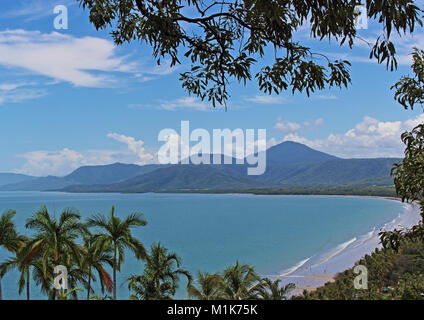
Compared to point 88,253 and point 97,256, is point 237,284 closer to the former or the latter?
point 97,256

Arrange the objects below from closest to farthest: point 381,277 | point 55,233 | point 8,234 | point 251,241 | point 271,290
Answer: point 55,233 < point 8,234 < point 271,290 < point 381,277 < point 251,241

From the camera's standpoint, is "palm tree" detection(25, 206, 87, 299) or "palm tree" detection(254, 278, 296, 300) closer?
"palm tree" detection(25, 206, 87, 299)

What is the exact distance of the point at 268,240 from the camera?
7675 centimetres

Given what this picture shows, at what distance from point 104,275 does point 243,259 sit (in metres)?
46.6

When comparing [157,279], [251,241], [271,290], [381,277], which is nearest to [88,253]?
[157,279]

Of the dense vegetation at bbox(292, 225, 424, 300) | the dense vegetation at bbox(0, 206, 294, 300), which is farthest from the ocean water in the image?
the dense vegetation at bbox(0, 206, 294, 300)

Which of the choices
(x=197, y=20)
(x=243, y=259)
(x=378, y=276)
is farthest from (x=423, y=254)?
(x=197, y=20)

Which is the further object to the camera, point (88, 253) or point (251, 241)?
point (251, 241)

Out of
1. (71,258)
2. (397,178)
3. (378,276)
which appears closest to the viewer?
(397,178)

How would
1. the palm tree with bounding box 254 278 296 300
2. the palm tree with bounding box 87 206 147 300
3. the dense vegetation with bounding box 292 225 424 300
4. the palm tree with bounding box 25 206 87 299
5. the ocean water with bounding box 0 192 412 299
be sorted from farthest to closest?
the ocean water with bounding box 0 192 412 299
the dense vegetation with bounding box 292 225 424 300
the palm tree with bounding box 254 278 296 300
the palm tree with bounding box 87 206 147 300
the palm tree with bounding box 25 206 87 299

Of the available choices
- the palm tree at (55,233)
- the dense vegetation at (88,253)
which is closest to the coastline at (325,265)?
the dense vegetation at (88,253)

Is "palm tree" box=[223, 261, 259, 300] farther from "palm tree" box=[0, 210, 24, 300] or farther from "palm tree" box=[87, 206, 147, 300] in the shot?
"palm tree" box=[0, 210, 24, 300]

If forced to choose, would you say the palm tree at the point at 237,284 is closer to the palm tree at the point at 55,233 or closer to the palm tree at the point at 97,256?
the palm tree at the point at 97,256

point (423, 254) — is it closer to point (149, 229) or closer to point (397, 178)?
point (397, 178)
